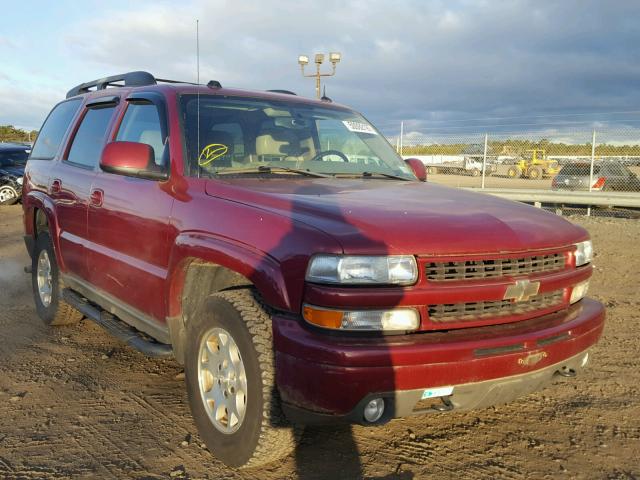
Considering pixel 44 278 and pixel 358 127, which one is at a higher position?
pixel 358 127

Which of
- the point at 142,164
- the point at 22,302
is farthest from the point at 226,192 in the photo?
the point at 22,302

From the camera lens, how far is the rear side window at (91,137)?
14.4ft

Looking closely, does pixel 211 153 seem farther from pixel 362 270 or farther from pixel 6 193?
pixel 6 193

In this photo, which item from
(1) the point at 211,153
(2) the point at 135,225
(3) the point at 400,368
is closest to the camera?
(3) the point at 400,368

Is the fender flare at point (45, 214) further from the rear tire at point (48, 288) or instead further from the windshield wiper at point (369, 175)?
the windshield wiper at point (369, 175)

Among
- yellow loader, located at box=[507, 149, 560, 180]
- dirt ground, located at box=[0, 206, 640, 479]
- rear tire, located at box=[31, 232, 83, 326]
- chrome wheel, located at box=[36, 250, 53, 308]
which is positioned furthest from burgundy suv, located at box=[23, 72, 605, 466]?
yellow loader, located at box=[507, 149, 560, 180]

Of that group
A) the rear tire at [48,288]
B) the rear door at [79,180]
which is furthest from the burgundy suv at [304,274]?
the rear tire at [48,288]

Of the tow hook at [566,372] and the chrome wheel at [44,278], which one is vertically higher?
the tow hook at [566,372]

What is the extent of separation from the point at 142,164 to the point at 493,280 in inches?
80.8

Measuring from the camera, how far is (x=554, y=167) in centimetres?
1667

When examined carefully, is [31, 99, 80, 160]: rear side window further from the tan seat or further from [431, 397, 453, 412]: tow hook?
[431, 397, 453, 412]: tow hook

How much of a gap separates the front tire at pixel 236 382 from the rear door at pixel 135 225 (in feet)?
1.73

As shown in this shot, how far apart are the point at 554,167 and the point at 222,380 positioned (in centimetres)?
1572

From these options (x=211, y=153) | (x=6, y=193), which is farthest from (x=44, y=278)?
(x=6, y=193)
